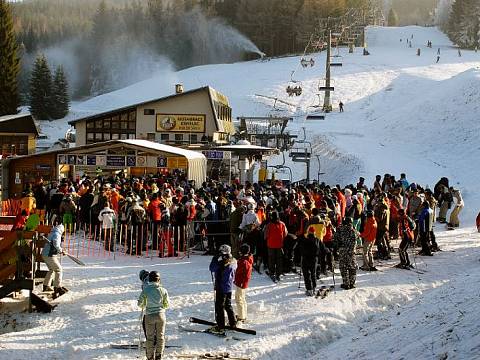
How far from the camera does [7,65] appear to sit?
68.8m

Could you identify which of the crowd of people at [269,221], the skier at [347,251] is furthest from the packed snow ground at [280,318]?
the crowd of people at [269,221]

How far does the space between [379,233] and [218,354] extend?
24.0 feet

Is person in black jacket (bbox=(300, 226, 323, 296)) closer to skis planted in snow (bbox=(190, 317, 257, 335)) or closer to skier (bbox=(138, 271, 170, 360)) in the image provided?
skis planted in snow (bbox=(190, 317, 257, 335))

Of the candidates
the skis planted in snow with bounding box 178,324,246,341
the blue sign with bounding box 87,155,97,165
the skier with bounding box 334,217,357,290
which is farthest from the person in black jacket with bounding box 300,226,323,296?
the blue sign with bounding box 87,155,97,165

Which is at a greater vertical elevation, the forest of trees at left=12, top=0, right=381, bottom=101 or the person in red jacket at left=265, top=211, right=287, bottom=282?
the forest of trees at left=12, top=0, right=381, bottom=101

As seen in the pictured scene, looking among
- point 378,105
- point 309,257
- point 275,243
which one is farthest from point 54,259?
point 378,105

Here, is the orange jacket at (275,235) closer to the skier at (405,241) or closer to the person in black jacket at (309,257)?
the person in black jacket at (309,257)

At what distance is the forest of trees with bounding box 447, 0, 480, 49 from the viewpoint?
339ft

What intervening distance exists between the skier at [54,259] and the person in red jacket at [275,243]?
4421mm

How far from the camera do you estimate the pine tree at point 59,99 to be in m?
73.1

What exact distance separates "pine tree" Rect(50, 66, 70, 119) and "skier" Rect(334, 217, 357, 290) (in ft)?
217

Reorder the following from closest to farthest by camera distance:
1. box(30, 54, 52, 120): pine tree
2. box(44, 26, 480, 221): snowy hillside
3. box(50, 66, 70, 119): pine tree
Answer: box(44, 26, 480, 221): snowy hillside
box(30, 54, 52, 120): pine tree
box(50, 66, 70, 119): pine tree

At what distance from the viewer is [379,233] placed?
1517 cm

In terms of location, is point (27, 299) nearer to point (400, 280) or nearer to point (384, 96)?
point (400, 280)
